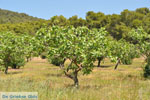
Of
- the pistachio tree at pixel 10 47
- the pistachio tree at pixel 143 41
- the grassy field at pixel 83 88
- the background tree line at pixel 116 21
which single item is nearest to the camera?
the grassy field at pixel 83 88

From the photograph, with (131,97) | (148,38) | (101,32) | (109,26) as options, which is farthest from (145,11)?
(131,97)

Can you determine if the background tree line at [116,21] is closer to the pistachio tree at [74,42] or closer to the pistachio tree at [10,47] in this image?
the pistachio tree at [10,47]

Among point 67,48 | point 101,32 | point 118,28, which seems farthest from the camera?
point 118,28

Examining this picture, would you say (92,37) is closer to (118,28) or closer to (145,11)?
(118,28)

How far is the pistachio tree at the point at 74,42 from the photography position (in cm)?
1305

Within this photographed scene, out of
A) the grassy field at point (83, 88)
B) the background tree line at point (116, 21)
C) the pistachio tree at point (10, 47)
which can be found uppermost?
the background tree line at point (116, 21)

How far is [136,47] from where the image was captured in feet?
75.5

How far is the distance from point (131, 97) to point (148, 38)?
58.0 feet

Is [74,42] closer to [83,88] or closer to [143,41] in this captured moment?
[83,88]

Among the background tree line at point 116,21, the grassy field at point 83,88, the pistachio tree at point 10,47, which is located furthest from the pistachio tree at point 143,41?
the background tree line at point 116,21

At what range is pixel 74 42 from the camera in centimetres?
1391

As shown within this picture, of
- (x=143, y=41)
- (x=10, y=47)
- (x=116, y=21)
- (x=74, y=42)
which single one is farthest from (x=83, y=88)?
(x=116, y=21)

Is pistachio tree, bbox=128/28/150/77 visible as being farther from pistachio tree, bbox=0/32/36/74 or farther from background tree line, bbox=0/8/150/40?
background tree line, bbox=0/8/150/40

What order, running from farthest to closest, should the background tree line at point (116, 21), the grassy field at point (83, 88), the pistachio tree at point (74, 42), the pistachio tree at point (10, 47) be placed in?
the background tree line at point (116, 21), the pistachio tree at point (10, 47), the pistachio tree at point (74, 42), the grassy field at point (83, 88)
